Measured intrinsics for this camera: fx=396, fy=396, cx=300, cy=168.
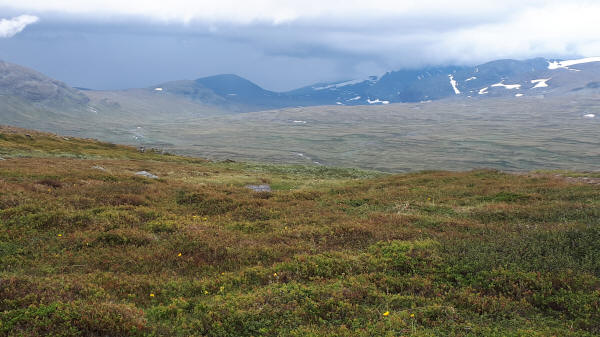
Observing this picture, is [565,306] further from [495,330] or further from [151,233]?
[151,233]

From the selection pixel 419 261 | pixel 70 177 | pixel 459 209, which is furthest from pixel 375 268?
pixel 70 177

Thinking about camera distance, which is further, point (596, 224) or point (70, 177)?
point (70, 177)

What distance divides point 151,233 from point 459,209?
16469 mm

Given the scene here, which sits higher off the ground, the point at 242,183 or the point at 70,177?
the point at 70,177

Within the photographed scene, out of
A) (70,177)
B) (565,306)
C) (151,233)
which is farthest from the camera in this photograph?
(70,177)

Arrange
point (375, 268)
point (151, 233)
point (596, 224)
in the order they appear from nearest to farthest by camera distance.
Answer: point (375, 268) < point (596, 224) < point (151, 233)

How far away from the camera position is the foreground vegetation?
389 inches

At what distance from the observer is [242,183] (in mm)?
39062

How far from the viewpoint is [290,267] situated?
44.1ft

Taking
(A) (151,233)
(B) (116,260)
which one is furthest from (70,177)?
(B) (116,260)

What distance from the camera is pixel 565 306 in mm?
10664

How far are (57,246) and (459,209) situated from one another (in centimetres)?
1982

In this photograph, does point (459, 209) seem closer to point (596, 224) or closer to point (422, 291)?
point (596, 224)

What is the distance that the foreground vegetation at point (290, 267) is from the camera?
988 centimetres
